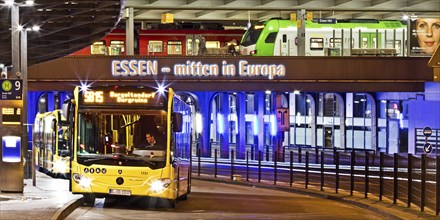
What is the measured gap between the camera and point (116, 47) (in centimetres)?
5381

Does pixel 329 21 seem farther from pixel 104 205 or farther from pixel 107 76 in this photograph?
pixel 104 205

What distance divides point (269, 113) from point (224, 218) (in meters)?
47.5

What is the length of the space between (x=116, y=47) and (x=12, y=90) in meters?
32.0

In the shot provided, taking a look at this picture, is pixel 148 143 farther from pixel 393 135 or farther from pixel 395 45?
pixel 393 135

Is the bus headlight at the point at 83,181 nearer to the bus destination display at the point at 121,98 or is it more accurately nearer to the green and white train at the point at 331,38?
the bus destination display at the point at 121,98

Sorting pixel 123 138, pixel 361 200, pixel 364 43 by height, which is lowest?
pixel 361 200

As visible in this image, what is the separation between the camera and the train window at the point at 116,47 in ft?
175

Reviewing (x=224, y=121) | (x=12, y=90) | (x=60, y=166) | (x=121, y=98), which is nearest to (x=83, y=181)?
(x=121, y=98)

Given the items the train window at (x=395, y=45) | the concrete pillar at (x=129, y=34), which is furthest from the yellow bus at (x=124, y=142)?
the concrete pillar at (x=129, y=34)

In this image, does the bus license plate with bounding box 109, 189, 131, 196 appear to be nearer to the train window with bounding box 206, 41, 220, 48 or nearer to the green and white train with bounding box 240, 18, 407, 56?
the green and white train with bounding box 240, 18, 407, 56

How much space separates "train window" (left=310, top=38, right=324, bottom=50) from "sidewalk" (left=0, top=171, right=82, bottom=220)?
1061 inches

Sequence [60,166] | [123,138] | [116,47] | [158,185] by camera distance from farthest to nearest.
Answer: [116,47], [60,166], [123,138], [158,185]

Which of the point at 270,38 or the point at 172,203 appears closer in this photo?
the point at 172,203

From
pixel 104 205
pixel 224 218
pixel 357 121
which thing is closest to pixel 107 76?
pixel 357 121
